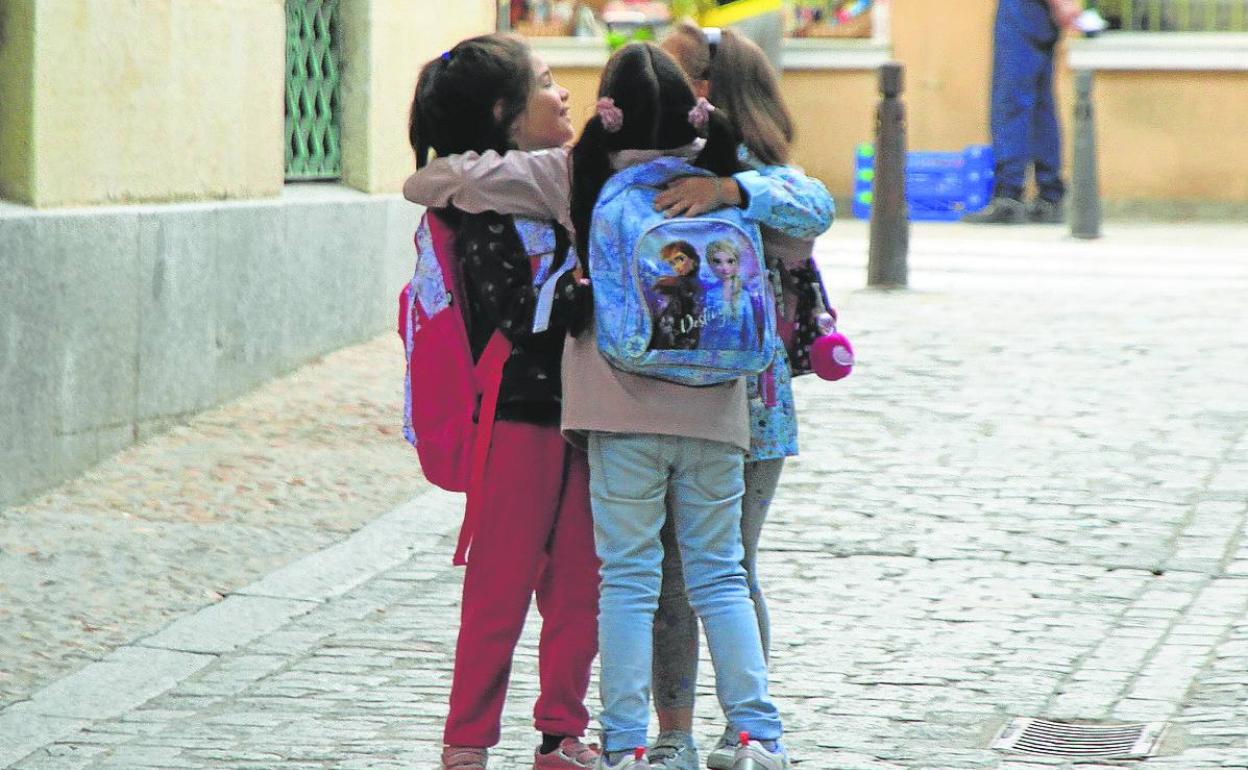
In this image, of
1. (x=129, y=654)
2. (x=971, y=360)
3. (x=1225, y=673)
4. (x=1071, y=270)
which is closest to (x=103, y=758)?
(x=129, y=654)

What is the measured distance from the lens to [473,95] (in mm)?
4688

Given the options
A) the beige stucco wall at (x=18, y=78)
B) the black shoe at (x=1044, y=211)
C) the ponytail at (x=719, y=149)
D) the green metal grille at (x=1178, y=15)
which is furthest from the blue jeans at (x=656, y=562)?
the green metal grille at (x=1178, y=15)

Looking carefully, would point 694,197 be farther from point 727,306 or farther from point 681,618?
point 681,618

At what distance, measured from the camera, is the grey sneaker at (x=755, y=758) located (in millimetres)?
4559

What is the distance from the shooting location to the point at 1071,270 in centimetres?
1330

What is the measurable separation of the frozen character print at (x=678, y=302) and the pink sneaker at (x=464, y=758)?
3.23 feet

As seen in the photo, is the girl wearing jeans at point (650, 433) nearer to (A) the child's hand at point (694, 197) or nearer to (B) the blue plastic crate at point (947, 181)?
(A) the child's hand at point (694, 197)

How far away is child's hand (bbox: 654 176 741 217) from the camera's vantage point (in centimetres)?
443

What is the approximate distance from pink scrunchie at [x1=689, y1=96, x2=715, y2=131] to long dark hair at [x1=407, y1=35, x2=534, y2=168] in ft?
1.44

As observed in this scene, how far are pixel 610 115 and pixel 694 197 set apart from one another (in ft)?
0.75

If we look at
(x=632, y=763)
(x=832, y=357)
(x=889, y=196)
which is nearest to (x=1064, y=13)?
(x=889, y=196)

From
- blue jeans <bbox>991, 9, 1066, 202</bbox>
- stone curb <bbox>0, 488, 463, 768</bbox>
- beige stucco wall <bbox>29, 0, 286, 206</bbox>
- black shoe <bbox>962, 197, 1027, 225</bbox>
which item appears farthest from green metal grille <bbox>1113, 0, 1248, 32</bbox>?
stone curb <bbox>0, 488, 463, 768</bbox>

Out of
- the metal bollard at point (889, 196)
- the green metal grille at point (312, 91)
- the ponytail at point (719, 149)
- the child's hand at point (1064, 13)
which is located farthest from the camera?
the child's hand at point (1064, 13)

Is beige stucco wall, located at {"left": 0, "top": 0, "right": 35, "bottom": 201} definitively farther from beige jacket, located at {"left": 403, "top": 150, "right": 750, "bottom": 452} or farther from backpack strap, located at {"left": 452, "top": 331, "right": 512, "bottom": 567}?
backpack strap, located at {"left": 452, "top": 331, "right": 512, "bottom": 567}
